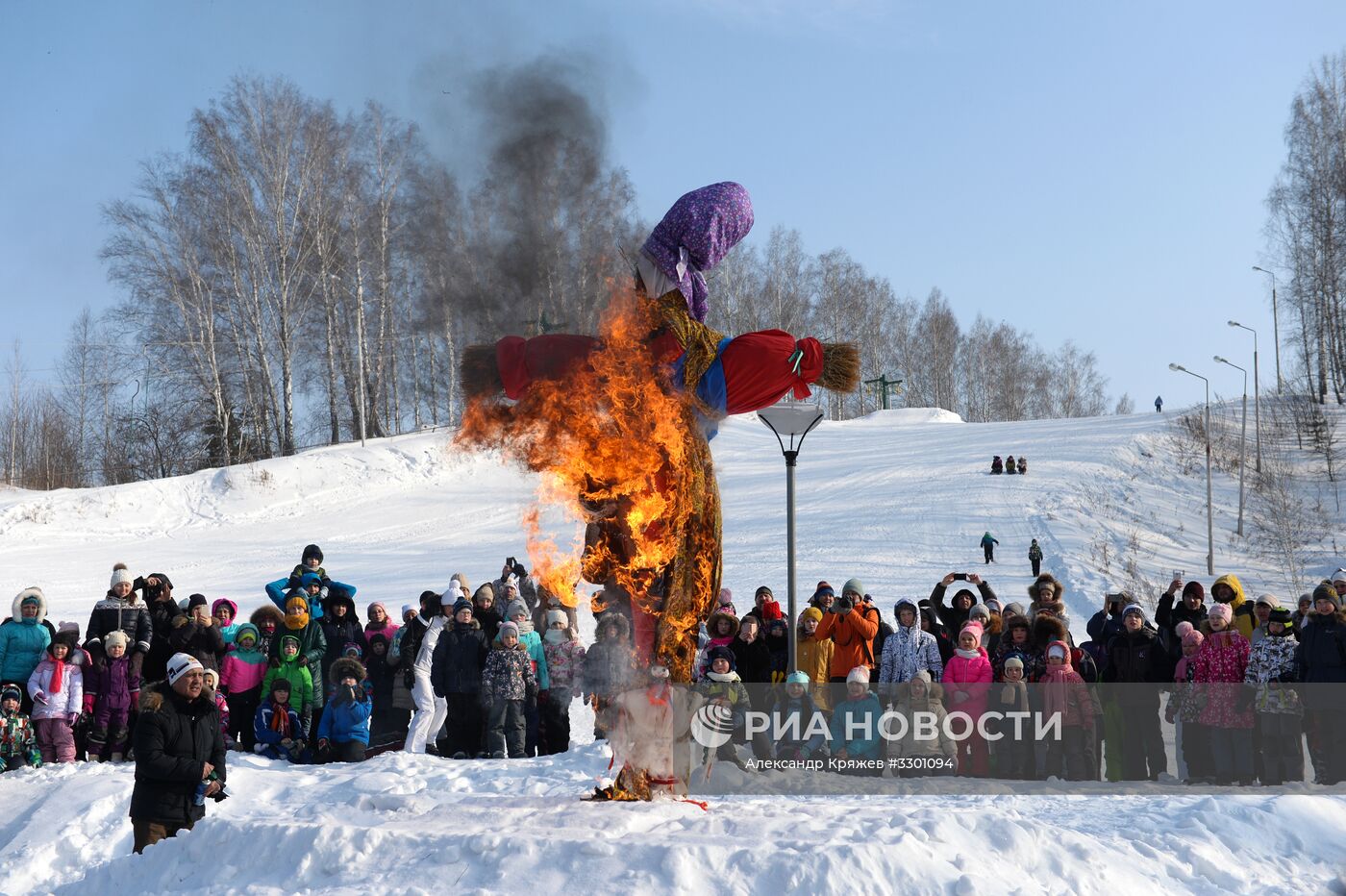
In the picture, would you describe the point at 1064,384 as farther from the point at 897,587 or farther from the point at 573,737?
the point at 573,737

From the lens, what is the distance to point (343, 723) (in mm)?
10352

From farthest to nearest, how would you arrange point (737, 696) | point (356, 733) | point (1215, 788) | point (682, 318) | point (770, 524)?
point (770, 524) < point (356, 733) < point (737, 696) < point (1215, 788) < point (682, 318)

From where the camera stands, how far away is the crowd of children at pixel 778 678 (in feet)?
30.5

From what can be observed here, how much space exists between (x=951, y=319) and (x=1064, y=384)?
60.3 ft

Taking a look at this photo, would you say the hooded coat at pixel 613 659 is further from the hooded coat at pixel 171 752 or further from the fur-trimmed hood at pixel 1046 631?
the fur-trimmed hood at pixel 1046 631

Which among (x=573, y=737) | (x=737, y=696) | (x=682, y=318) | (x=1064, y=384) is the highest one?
(x=1064, y=384)

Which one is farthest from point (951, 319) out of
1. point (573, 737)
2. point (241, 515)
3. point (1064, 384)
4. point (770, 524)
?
point (573, 737)

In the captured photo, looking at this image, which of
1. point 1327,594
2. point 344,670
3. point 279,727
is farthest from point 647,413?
point 1327,594

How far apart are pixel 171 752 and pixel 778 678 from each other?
543 centimetres

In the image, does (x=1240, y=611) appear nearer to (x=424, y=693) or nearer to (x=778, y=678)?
(x=778, y=678)

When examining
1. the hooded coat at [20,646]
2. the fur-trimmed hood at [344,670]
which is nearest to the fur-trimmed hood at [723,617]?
the fur-trimmed hood at [344,670]

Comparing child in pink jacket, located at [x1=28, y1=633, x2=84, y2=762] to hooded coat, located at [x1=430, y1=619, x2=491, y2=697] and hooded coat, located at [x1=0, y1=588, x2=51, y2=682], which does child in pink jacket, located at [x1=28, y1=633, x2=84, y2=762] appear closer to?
hooded coat, located at [x1=0, y1=588, x2=51, y2=682]

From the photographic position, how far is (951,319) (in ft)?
248

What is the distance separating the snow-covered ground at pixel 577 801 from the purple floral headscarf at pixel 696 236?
1.38 metres
